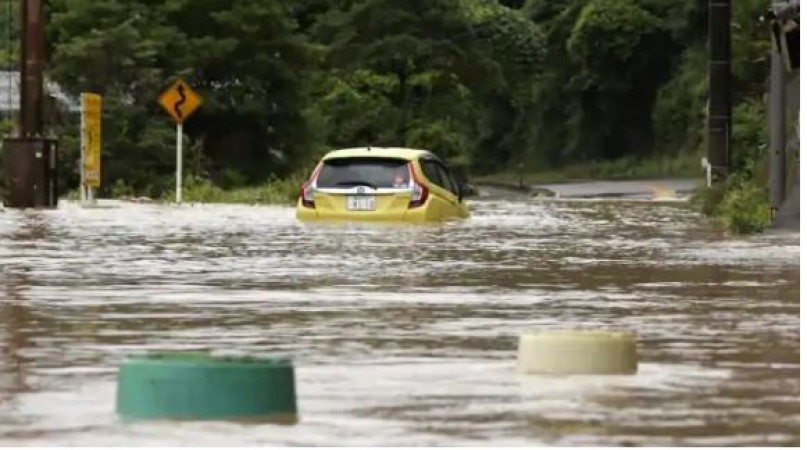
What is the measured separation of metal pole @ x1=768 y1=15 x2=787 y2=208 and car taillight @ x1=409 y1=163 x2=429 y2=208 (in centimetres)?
492

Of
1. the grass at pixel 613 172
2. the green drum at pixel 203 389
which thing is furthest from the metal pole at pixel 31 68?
the grass at pixel 613 172

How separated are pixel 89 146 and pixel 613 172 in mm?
39235

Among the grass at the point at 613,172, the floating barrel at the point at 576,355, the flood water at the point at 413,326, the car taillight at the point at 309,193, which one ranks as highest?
the car taillight at the point at 309,193

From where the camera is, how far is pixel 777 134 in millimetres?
28578

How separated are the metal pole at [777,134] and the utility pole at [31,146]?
45.7ft

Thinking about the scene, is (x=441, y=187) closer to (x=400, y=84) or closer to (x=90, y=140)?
(x=90, y=140)

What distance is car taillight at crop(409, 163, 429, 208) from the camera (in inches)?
1236

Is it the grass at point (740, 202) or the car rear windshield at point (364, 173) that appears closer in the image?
the grass at point (740, 202)

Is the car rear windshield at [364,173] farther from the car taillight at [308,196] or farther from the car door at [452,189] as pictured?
the car door at [452,189]

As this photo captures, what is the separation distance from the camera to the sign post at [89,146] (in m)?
40.4

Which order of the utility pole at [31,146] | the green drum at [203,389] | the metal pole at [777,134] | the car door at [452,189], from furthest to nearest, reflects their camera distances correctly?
the utility pole at [31,146], the car door at [452,189], the metal pole at [777,134], the green drum at [203,389]

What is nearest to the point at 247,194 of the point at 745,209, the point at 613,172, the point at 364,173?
the point at 364,173

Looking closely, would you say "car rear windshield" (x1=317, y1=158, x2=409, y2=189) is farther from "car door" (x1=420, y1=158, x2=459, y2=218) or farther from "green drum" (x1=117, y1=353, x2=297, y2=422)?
"green drum" (x1=117, y1=353, x2=297, y2=422)

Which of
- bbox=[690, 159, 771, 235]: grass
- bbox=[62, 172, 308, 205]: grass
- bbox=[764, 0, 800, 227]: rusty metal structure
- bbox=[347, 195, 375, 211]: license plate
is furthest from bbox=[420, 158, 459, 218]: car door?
bbox=[62, 172, 308, 205]: grass
